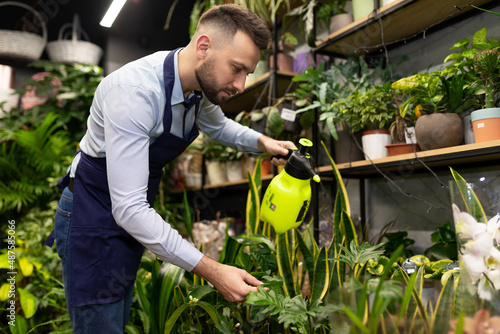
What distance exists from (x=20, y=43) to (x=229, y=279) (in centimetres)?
328

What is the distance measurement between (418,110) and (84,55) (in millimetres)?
3183

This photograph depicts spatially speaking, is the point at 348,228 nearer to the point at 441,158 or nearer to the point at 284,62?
the point at 441,158

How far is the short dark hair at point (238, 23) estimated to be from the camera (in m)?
1.23

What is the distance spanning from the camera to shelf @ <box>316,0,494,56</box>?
5.45 feet

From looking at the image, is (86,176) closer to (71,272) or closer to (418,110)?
(71,272)

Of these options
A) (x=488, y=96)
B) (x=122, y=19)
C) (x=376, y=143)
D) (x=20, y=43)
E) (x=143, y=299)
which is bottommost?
(x=143, y=299)

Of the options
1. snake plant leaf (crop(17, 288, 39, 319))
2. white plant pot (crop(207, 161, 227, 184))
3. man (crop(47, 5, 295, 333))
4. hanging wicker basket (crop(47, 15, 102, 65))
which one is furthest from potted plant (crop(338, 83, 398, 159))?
hanging wicker basket (crop(47, 15, 102, 65))

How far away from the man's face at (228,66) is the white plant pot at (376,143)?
73cm

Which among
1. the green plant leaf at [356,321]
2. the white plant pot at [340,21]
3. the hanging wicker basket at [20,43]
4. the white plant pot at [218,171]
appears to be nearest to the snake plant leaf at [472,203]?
the green plant leaf at [356,321]

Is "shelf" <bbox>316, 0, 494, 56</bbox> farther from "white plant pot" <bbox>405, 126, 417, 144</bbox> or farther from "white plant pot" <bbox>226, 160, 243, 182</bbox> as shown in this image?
"white plant pot" <bbox>226, 160, 243, 182</bbox>

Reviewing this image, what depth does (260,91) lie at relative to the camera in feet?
8.91

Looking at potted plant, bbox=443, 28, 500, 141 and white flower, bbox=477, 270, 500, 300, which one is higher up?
potted plant, bbox=443, 28, 500, 141

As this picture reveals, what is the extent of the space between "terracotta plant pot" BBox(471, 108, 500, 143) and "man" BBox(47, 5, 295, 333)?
0.65 metres

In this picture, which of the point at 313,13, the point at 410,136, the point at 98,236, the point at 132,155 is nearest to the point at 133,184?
the point at 132,155
